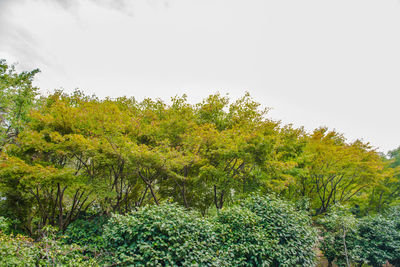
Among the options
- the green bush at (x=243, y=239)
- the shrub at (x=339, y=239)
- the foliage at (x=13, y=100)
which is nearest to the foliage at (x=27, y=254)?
the green bush at (x=243, y=239)

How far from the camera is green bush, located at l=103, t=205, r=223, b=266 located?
344 centimetres

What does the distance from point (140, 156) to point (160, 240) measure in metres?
2.72

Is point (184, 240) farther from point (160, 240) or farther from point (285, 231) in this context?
point (285, 231)

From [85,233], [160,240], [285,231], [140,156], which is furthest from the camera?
[85,233]

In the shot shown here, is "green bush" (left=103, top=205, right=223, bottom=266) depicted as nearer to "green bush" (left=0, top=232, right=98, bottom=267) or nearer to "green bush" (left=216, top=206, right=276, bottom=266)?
"green bush" (left=216, top=206, right=276, bottom=266)

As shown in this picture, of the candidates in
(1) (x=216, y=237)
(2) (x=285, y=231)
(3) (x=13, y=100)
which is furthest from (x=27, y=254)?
(3) (x=13, y=100)

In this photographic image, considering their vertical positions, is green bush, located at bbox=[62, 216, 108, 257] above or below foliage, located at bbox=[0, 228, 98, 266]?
below

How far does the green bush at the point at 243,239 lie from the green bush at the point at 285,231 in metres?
0.20

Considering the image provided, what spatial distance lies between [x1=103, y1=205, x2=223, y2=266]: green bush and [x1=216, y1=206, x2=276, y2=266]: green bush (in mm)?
354

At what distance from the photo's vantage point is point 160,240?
3.55 meters

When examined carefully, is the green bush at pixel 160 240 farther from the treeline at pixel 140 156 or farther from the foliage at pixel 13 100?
the foliage at pixel 13 100

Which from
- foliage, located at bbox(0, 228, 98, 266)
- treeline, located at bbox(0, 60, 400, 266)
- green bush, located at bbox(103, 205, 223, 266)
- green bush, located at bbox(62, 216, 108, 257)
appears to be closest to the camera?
foliage, located at bbox(0, 228, 98, 266)

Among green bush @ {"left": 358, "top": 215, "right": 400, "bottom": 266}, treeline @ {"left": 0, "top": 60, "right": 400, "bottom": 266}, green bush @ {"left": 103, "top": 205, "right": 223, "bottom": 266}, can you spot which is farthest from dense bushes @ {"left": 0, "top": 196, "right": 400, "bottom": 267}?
green bush @ {"left": 358, "top": 215, "right": 400, "bottom": 266}

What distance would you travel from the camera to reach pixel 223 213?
194 inches
